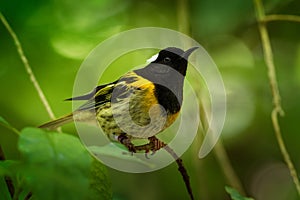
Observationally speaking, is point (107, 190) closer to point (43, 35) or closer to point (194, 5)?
point (43, 35)

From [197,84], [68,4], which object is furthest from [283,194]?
[68,4]

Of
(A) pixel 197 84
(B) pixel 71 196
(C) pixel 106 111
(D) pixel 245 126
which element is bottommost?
(D) pixel 245 126

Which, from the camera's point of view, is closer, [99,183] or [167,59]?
[99,183]

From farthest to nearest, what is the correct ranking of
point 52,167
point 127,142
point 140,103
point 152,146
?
point 140,103 → point 127,142 → point 152,146 → point 52,167

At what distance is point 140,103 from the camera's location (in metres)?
1.39

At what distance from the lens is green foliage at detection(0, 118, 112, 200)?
70cm

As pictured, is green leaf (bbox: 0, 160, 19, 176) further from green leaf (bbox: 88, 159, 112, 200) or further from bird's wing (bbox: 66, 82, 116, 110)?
bird's wing (bbox: 66, 82, 116, 110)

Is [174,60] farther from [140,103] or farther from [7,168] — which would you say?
[7,168]

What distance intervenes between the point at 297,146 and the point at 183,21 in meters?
1.18

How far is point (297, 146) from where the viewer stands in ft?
9.94

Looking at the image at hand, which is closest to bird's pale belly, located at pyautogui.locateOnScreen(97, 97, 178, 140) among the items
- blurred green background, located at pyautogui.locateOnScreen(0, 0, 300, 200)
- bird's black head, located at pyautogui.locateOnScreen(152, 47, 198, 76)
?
bird's black head, located at pyautogui.locateOnScreen(152, 47, 198, 76)

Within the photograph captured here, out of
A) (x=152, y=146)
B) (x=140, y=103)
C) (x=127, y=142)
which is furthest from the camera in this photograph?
(x=140, y=103)

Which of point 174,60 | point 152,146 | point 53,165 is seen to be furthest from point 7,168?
point 174,60

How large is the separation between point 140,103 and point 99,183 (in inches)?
19.6
